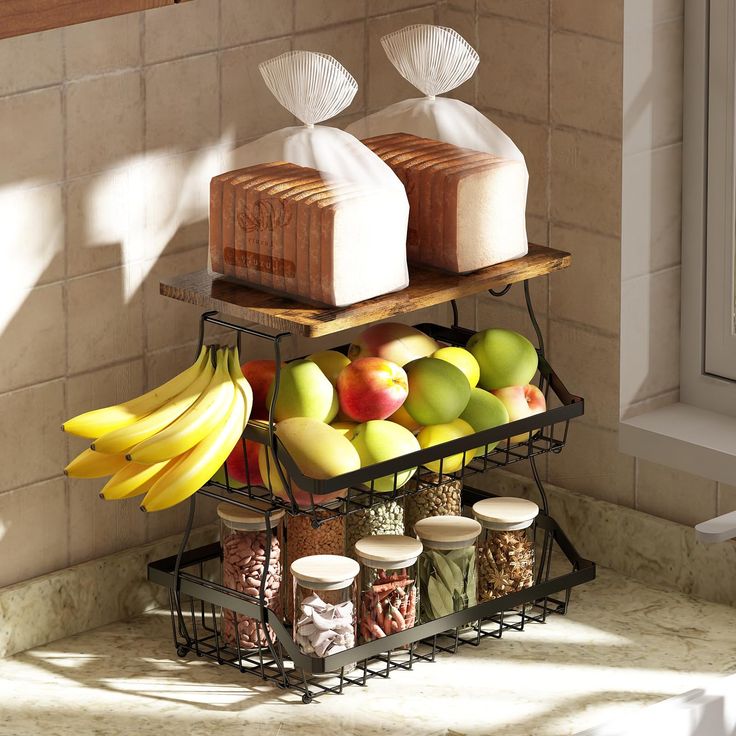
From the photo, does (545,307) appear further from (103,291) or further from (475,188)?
(103,291)

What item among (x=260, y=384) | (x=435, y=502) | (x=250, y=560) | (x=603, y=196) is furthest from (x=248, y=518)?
(x=603, y=196)

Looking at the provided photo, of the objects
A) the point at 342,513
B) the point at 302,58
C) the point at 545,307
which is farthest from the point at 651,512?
the point at 302,58

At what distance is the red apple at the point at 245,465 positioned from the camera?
1.93 meters

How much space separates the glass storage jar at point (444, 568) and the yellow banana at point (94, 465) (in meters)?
0.38

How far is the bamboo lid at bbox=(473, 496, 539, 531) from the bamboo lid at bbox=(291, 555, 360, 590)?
8.1 inches

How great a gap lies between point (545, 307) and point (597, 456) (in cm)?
22

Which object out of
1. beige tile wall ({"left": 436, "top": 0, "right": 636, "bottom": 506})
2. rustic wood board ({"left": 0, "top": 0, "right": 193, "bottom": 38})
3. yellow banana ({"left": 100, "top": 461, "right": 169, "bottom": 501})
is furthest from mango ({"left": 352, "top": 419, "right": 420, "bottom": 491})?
rustic wood board ({"left": 0, "top": 0, "right": 193, "bottom": 38})

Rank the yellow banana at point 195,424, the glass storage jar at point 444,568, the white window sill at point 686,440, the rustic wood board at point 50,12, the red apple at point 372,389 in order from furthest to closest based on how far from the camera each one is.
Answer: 1. the white window sill at point 686,440
2. the glass storage jar at point 444,568
3. the red apple at point 372,389
4. the yellow banana at point 195,424
5. the rustic wood board at point 50,12

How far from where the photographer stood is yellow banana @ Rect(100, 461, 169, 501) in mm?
1845

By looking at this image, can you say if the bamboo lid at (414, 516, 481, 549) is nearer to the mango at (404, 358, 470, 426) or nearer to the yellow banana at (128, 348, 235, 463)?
the mango at (404, 358, 470, 426)

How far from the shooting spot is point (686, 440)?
217 centimetres

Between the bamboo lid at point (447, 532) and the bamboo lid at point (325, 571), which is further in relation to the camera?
the bamboo lid at point (447, 532)

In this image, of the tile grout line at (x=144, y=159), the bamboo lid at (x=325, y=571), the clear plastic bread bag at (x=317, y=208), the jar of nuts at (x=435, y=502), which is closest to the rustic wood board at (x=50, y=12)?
the clear plastic bread bag at (x=317, y=208)

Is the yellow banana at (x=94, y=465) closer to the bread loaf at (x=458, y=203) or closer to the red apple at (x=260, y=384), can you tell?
the red apple at (x=260, y=384)
